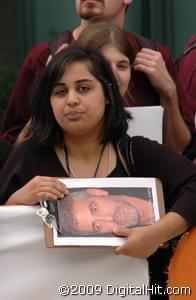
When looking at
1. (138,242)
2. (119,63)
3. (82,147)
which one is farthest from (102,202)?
(119,63)

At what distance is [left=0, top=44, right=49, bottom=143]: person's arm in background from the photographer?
367cm

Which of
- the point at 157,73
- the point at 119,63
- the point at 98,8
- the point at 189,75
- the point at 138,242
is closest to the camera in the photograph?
the point at 138,242

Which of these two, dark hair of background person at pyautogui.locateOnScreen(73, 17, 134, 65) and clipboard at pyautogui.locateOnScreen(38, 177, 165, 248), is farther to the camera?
dark hair of background person at pyautogui.locateOnScreen(73, 17, 134, 65)

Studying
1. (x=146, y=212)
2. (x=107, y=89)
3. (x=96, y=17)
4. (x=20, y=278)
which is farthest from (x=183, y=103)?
(x=20, y=278)

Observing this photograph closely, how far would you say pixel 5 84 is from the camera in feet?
16.7

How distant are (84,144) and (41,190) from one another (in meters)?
0.38

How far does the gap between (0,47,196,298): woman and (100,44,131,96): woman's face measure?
1.08ft

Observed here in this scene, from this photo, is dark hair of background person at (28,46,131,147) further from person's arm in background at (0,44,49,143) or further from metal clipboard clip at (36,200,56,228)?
person's arm in background at (0,44,49,143)

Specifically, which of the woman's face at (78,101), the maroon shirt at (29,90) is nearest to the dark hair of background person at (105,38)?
the maroon shirt at (29,90)

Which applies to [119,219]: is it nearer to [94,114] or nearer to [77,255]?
[77,255]

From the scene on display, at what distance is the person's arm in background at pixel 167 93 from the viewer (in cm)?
348

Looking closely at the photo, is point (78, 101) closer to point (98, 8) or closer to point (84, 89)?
point (84, 89)

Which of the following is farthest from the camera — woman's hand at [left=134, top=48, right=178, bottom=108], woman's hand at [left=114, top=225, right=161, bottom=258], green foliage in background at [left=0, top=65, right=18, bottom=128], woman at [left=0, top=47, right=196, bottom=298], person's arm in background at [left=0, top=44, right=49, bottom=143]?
green foliage in background at [left=0, top=65, right=18, bottom=128]

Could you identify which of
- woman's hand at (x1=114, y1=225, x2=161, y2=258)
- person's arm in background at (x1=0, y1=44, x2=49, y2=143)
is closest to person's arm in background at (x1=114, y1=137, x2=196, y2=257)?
woman's hand at (x1=114, y1=225, x2=161, y2=258)
